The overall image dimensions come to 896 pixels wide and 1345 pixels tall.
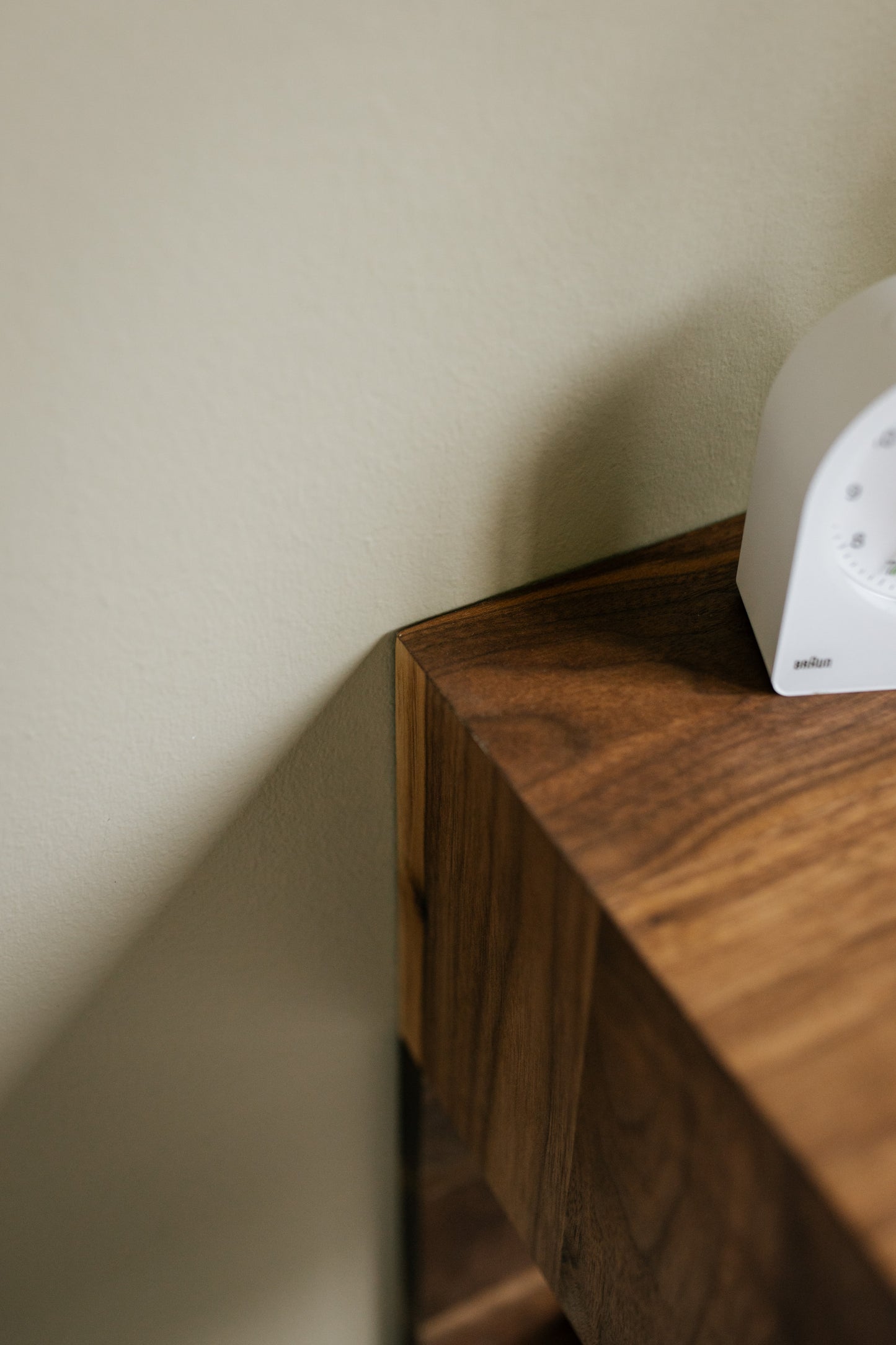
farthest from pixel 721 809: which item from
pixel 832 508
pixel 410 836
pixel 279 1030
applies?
pixel 279 1030

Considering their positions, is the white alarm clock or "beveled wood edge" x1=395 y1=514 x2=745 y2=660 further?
"beveled wood edge" x1=395 y1=514 x2=745 y2=660

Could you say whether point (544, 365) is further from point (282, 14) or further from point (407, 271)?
point (282, 14)

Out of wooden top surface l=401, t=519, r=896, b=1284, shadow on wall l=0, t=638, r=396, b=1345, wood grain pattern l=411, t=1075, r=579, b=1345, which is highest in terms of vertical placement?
wooden top surface l=401, t=519, r=896, b=1284

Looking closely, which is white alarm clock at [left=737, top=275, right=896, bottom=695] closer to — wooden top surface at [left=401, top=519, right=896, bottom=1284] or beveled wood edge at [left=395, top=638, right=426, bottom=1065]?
wooden top surface at [left=401, top=519, right=896, bottom=1284]

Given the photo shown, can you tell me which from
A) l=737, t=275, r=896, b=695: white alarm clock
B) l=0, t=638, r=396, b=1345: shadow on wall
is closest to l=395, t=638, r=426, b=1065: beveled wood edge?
l=0, t=638, r=396, b=1345: shadow on wall

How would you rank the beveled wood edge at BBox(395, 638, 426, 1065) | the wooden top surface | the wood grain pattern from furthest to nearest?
1. the wood grain pattern
2. the beveled wood edge at BBox(395, 638, 426, 1065)
3. the wooden top surface

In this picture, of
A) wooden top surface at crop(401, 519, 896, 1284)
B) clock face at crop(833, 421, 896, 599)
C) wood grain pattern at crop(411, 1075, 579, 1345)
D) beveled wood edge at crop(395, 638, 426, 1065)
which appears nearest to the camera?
wooden top surface at crop(401, 519, 896, 1284)

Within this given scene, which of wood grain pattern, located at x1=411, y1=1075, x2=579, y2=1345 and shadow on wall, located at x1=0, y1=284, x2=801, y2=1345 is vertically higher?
shadow on wall, located at x1=0, y1=284, x2=801, y2=1345

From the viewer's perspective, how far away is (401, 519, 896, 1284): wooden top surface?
36 cm

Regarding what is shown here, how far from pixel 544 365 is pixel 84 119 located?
0.23 meters

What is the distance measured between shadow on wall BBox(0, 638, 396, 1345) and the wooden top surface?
0.11 metres

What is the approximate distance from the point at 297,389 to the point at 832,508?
0.24 meters

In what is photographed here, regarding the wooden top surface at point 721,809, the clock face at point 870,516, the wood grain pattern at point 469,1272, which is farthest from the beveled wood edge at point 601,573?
the wood grain pattern at point 469,1272

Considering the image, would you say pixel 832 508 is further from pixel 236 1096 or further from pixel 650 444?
pixel 236 1096
